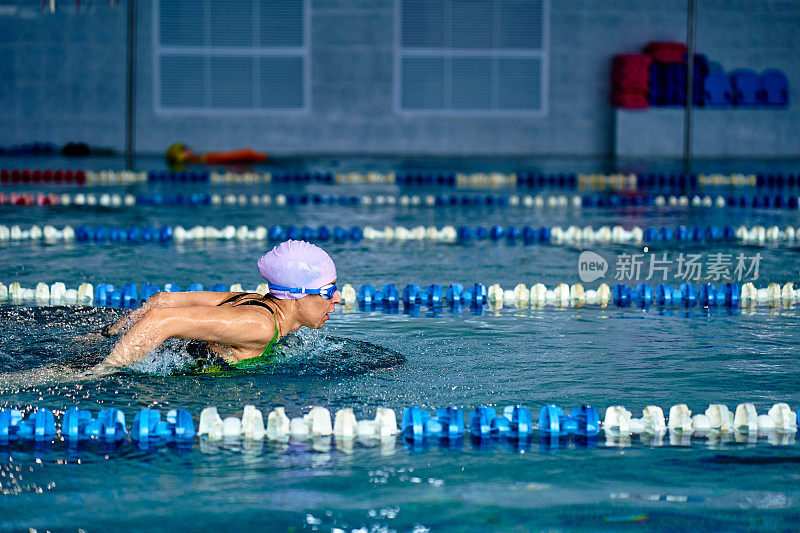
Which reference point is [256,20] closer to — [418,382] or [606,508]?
[418,382]

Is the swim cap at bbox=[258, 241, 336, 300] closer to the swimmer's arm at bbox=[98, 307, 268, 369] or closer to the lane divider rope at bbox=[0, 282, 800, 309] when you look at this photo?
the swimmer's arm at bbox=[98, 307, 268, 369]

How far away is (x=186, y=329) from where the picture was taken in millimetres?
3914

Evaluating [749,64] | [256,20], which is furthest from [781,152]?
[256,20]

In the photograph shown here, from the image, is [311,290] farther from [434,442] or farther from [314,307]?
[434,442]

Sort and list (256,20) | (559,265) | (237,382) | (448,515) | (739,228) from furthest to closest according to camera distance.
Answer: (256,20)
(739,228)
(559,265)
(237,382)
(448,515)

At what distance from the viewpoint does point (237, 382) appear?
13.8 ft

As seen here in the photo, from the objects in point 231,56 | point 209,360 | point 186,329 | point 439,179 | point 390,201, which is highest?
point 231,56

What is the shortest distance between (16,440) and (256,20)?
16236 millimetres

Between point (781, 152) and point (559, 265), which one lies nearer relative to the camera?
point (559, 265)

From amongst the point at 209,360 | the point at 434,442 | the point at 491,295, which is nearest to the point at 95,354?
the point at 209,360

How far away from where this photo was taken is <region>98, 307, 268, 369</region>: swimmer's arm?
12.7 feet

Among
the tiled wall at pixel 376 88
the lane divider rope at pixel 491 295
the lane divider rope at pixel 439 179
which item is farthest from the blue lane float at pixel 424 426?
the tiled wall at pixel 376 88

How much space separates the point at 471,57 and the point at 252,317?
15808 millimetres

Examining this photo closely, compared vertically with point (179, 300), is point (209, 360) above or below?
below
